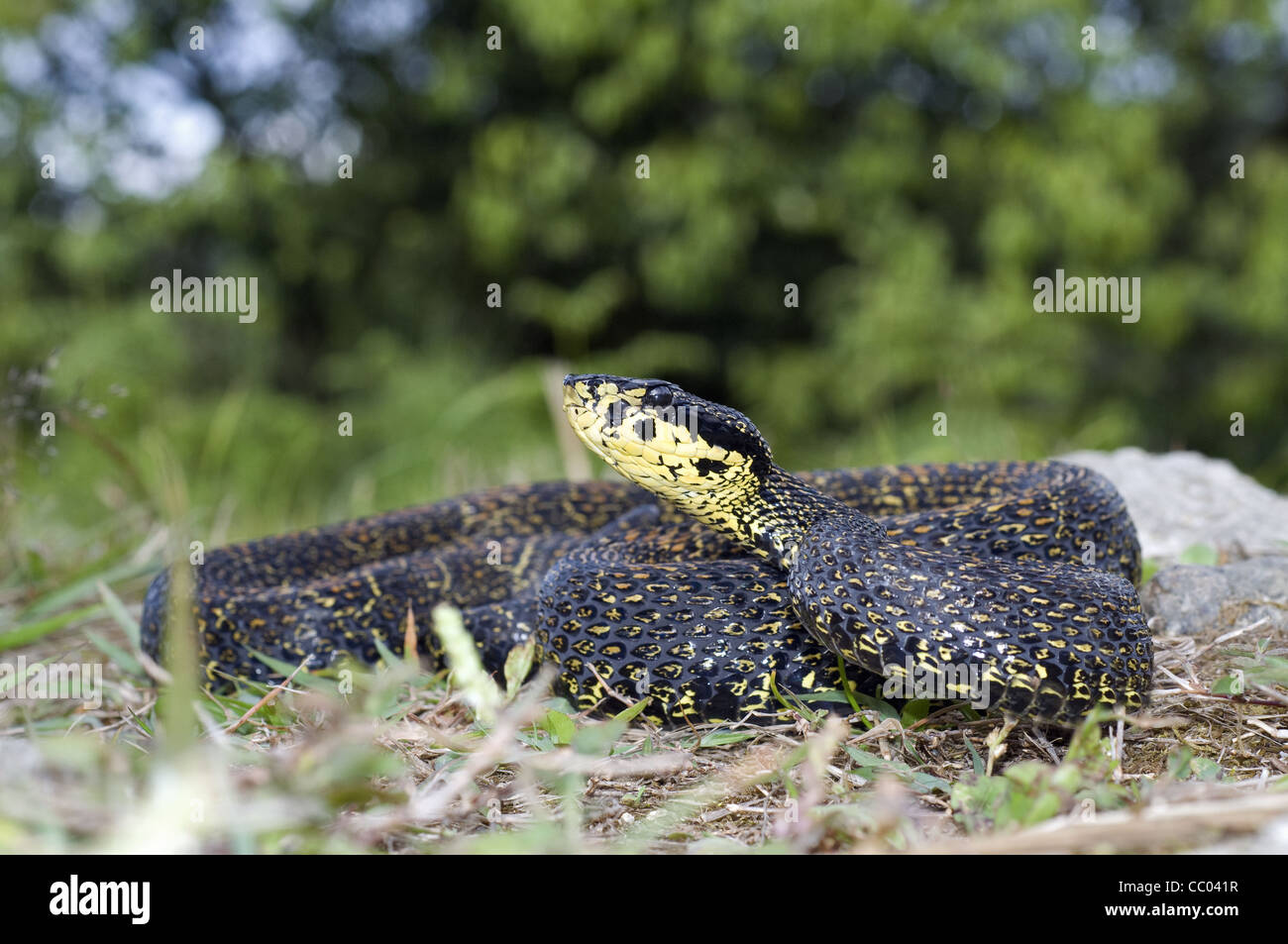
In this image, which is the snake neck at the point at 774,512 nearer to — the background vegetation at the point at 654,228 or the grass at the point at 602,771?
the grass at the point at 602,771

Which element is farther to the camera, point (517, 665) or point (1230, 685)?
point (517, 665)

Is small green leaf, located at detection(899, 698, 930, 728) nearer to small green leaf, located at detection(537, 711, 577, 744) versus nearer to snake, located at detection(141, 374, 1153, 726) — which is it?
snake, located at detection(141, 374, 1153, 726)

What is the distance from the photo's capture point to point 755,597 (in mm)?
3607

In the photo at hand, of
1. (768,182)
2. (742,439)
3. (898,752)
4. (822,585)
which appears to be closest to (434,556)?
(742,439)

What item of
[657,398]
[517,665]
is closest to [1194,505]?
[657,398]

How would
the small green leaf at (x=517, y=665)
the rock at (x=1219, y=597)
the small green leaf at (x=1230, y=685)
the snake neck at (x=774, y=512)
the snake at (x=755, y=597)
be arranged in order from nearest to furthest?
the snake at (x=755, y=597) → the small green leaf at (x=1230, y=685) → the small green leaf at (x=517, y=665) → the snake neck at (x=774, y=512) → the rock at (x=1219, y=597)

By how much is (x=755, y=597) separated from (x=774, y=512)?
29cm

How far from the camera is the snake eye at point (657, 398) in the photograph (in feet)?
11.4

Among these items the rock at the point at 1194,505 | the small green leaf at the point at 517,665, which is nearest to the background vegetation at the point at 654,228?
the rock at the point at 1194,505

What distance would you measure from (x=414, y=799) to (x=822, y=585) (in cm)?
143

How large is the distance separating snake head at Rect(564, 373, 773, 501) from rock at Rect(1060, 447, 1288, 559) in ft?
8.18

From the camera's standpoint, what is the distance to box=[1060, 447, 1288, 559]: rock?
4871 millimetres

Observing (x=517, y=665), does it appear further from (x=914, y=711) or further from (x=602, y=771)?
(x=914, y=711)

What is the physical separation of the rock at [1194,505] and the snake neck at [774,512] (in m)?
2.16
